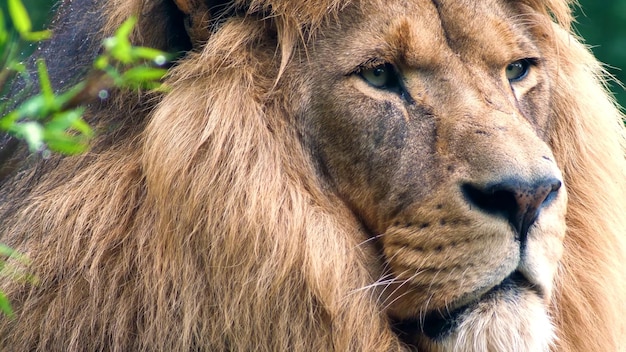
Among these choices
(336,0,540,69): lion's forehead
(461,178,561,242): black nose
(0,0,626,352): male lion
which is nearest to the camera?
(461,178,561,242): black nose

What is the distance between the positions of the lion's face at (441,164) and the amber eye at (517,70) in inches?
0.6

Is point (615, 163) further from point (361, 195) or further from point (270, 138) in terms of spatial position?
point (270, 138)

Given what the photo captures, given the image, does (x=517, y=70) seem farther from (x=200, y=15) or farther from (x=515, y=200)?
(x=200, y=15)

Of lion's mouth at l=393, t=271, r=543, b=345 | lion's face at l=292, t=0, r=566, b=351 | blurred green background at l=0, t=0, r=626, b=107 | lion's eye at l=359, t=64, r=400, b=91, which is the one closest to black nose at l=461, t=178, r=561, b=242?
lion's face at l=292, t=0, r=566, b=351

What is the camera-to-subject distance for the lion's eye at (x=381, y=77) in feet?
9.07

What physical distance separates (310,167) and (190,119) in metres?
0.38

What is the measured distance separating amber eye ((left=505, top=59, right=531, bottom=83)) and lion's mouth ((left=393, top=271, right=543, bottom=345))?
785mm

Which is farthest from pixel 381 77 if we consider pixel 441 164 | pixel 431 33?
pixel 441 164

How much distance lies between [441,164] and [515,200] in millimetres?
268

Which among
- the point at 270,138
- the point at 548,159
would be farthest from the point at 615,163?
the point at 270,138

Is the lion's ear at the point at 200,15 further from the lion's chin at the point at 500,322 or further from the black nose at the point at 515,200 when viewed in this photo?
the lion's chin at the point at 500,322

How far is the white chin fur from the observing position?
8.13 feet

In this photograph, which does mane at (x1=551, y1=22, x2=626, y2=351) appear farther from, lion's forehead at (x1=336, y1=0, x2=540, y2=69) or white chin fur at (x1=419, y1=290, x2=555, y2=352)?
white chin fur at (x1=419, y1=290, x2=555, y2=352)

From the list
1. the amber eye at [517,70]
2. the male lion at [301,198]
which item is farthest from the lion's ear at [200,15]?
the amber eye at [517,70]
